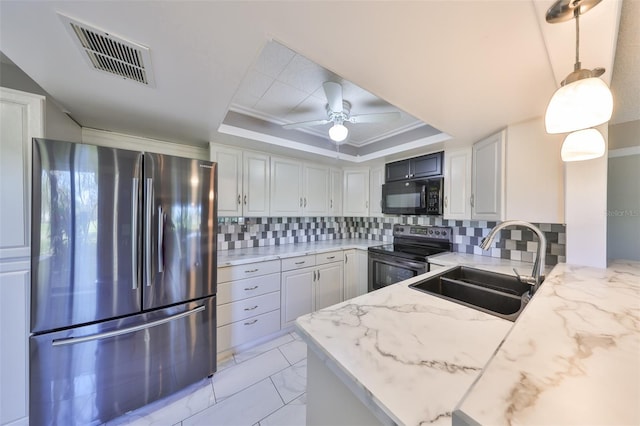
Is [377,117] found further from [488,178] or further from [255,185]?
[255,185]

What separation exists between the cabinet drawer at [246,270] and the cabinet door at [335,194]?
4.11 ft

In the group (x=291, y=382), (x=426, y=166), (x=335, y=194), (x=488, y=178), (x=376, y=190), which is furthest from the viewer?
(x=335, y=194)

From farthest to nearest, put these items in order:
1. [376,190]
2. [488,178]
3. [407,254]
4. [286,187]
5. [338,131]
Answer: [376,190], [286,187], [407,254], [488,178], [338,131]

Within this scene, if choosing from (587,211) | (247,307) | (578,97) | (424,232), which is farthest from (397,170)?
(247,307)

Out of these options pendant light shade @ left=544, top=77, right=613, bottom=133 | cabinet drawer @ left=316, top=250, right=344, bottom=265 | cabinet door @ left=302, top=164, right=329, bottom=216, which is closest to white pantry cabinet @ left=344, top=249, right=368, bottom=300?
cabinet drawer @ left=316, top=250, right=344, bottom=265

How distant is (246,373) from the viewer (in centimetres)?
186

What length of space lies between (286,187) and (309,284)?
1.22 meters

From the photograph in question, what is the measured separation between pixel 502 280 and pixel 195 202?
7.96 feet

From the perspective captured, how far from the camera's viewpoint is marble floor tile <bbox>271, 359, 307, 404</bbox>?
1.65 meters

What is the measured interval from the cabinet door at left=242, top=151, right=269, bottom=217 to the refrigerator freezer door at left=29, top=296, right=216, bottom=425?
1.10 m

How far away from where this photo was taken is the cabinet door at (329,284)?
8.84ft

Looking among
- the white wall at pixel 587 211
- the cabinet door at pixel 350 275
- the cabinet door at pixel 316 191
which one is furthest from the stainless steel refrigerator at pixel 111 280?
the white wall at pixel 587 211

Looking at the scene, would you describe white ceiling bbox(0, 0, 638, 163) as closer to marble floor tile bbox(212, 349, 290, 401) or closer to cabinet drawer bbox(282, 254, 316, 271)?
cabinet drawer bbox(282, 254, 316, 271)

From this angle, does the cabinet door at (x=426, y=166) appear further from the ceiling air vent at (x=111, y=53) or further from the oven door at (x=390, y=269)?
the ceiling air vent at (x=111, y=53)
